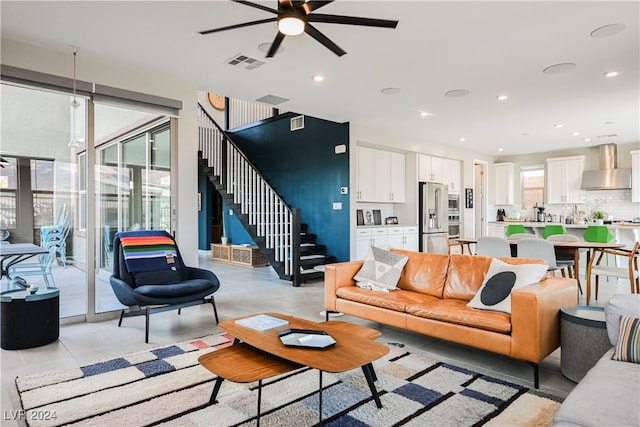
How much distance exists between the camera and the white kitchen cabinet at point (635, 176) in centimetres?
819

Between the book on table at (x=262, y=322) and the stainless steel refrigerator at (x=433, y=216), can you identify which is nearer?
the book on table at (x=262, y=322)

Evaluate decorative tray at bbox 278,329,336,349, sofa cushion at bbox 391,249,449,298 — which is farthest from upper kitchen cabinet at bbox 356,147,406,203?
decorative tray at bbox 278,329,336,349

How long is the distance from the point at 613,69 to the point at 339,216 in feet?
14.0

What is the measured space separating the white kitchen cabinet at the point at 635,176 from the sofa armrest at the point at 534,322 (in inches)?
292

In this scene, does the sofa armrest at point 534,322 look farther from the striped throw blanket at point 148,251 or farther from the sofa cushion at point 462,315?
the striped throw blanket at point 148,251

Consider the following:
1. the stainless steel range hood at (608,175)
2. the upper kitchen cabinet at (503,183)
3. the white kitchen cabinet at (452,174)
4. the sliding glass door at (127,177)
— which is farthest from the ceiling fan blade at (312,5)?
the upper kitchen cabinet at (503,183)

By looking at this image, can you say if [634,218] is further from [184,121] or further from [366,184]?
[184,121]

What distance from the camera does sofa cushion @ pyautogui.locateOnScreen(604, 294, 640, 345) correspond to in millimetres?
2183

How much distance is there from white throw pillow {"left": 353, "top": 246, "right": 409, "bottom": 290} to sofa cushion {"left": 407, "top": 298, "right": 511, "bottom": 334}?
592mm

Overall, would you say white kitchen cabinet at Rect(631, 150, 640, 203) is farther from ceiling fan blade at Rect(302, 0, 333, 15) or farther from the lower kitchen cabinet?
ceiling fan blade at Rect(302, 0, 333, 15)

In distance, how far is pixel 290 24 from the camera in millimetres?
2623

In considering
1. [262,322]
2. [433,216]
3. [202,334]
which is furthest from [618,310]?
[433,216]

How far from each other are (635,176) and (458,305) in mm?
7708

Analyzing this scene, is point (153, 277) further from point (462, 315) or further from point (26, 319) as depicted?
point (462, 315)
